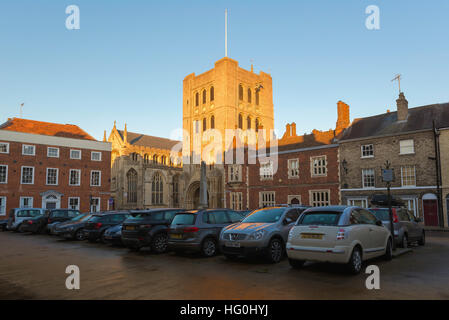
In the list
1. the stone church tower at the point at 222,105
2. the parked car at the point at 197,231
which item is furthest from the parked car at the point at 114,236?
the stone church tower at the point at 222,105

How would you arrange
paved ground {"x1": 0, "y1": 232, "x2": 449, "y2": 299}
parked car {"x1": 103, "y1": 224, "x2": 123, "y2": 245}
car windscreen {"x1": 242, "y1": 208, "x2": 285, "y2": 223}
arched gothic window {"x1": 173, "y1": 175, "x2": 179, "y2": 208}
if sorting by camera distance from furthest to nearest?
arched gothic window {"x1": 173, "y1": 175, "x2": 179, "y2": 208} < parked car {"x1": 103, "y1": 224, "x2": 123, "y2": 245} < car windscreen {"x1": 242, "y1": 208, "x2": 285, "y2": 223} < paved ground {"x1": 0, "y1": 232, "x2": 449, "y2": 299}

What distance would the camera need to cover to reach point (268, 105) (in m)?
68.1

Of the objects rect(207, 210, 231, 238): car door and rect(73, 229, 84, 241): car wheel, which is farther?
rect(73, 229, 84, 241): car wheel

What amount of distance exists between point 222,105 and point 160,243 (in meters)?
49.3

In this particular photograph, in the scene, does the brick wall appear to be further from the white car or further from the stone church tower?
the white car

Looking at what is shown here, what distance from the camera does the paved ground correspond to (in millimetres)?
6227

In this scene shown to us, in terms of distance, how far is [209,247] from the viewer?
10992 mm

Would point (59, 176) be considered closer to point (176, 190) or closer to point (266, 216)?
point (176, 190)

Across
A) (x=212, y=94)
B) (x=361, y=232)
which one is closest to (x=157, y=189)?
(x=212, y=94)

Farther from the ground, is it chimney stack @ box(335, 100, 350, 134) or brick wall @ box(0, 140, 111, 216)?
chimney stack @ box(335, 100, 350, 134)

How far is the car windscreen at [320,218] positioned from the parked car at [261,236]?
4.27 feet

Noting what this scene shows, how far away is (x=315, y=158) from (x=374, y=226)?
2001 centimetres

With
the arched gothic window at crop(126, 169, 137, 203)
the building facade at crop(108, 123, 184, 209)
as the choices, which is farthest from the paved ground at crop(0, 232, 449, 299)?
the arched gothic window at crop(126, 169, 137, 203)

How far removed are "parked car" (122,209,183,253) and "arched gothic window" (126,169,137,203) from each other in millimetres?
48300
